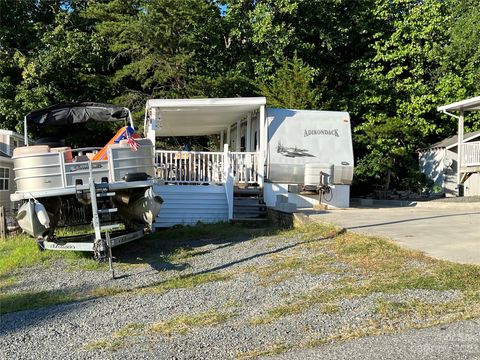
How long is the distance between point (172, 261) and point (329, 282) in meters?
3.15

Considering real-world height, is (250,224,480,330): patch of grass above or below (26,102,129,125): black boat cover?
below

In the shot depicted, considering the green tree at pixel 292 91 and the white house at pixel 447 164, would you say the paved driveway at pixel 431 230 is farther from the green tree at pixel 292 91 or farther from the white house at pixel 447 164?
the white house at pixel 447 164

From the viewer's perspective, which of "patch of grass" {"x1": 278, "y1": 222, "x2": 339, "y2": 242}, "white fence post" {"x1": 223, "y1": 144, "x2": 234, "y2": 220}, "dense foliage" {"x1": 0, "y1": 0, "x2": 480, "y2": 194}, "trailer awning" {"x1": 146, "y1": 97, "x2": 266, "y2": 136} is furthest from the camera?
"dense foliage" {"x1": 0, "y1": 0, "x2": 480, "y2": 194}

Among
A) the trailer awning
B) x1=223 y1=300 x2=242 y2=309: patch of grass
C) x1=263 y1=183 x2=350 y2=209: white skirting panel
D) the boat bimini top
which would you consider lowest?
x1=223 y1=300 x2=242 y2=309: patch of grass

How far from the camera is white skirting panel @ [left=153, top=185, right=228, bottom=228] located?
12992 mm

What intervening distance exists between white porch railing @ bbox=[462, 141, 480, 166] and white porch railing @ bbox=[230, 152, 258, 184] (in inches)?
443

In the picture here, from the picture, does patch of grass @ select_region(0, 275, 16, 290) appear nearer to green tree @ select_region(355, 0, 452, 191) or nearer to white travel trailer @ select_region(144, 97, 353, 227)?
white travel trailer @ select_region(144, 97, 353, 227)

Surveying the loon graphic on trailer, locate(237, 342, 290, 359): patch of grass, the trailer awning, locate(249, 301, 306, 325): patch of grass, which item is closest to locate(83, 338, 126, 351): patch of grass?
locate(237, 342, 290, 359): patch of grass

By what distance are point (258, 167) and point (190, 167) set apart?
193 cm

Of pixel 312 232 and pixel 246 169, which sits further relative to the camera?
pixel 246 169

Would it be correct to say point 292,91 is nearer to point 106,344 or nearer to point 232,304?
point 232,304

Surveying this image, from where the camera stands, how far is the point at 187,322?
5.05m

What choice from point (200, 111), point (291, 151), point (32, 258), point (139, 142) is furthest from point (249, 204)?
point (32, 258)

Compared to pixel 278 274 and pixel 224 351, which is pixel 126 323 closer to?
pixel 224 351
